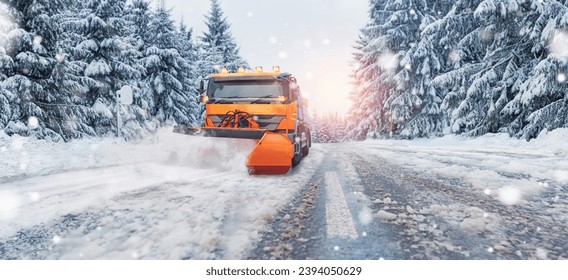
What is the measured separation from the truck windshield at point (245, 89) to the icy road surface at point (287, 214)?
2.14m

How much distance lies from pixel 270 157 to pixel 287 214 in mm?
2521

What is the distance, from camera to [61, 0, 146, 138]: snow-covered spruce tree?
16.8 metres

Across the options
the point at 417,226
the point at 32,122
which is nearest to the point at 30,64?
the point at 32,122

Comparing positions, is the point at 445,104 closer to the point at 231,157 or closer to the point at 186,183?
the point at 231,157

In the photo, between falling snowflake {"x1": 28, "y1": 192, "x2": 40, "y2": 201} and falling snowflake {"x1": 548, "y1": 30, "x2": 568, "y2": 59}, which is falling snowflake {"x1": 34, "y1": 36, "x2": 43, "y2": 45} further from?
falling snowflake {"x1": 548, "y1": 30, "x2": 568, "y2": 59}

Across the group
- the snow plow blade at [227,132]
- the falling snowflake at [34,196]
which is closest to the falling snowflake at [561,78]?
the snow plow blade at [227,132]

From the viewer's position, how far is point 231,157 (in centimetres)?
613

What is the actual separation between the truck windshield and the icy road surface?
2142 millimetres

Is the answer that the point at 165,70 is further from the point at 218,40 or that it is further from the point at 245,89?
the point at 245,89

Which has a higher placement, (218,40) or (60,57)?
(218,40)

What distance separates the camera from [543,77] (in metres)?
10.2

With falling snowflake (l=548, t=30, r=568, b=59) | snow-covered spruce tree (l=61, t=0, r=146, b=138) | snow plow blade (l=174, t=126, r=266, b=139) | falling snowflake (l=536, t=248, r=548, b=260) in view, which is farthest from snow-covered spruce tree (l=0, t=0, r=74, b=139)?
falling snowflake (l=548, t=30, r=568, b=59)
